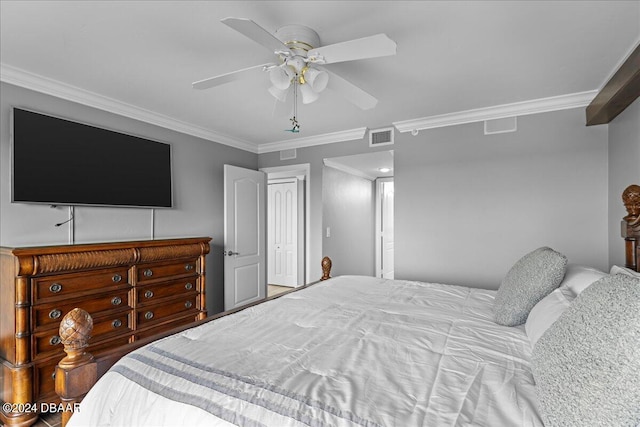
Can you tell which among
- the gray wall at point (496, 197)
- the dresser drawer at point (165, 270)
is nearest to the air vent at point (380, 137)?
the gray wall at point (496, 197)

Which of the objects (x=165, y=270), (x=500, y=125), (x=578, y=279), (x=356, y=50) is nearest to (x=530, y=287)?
(x=578, y=279)

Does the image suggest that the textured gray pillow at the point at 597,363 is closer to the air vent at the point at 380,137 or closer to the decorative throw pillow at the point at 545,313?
the decorative throw pillow at the point at 545,313

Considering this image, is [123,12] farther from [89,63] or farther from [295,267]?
[295,267]

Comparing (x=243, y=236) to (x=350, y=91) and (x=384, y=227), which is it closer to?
(x=350, y=91)

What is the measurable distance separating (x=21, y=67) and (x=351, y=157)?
325 centimetres

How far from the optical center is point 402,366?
1.16m

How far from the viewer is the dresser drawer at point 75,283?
2176 millimetres

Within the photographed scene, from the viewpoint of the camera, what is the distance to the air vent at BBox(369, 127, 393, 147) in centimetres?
Answer: 383

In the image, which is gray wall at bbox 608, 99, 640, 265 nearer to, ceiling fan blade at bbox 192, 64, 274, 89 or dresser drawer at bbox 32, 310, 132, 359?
ceiling fan blade at bbox 192, 64, 274, 89

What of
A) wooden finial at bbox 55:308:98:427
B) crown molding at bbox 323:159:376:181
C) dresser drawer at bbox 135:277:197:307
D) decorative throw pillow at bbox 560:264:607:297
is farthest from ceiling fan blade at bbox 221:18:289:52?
crown molding at bbox 323:159:376:181

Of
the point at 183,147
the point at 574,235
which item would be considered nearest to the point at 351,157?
the point at 183,147

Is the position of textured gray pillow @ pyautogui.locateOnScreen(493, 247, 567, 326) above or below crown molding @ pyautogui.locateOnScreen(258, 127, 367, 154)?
below

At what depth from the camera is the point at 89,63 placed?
89.0 inches

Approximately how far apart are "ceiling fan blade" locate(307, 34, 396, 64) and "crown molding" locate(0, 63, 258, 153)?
7.50 feet
